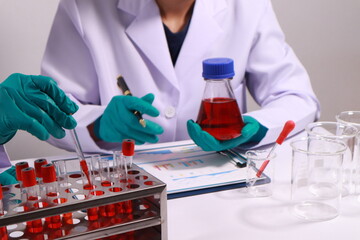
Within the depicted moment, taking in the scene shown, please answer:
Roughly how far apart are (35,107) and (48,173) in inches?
10.4

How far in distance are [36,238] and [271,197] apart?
52 centimetres

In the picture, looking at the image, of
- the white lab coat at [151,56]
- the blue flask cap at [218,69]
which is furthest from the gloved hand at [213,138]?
the white lab coat at [151,56]

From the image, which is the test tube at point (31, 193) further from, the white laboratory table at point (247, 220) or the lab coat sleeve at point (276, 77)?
the lab coat sleeve at point (276, 77)

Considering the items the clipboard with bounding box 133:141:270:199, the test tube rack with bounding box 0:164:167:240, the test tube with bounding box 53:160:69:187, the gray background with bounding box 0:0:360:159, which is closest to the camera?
the test tube rack with bounding box 0:164:167:240

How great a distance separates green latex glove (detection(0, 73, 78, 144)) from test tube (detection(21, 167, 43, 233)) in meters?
0.22

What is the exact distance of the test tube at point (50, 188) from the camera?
707mm

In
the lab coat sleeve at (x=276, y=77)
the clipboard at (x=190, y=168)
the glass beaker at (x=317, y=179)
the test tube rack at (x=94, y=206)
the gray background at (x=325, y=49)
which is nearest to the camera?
the test tube rack at (x=94, y=206)

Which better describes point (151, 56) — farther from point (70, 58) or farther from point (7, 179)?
point (7, 179)

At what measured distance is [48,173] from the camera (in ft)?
2.32

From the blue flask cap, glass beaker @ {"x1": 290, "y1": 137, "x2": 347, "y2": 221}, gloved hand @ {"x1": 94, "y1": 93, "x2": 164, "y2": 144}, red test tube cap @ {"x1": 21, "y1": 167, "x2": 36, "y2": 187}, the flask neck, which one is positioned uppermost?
the blue flask cap

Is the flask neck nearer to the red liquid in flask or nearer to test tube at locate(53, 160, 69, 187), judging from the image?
the red liquid in flask

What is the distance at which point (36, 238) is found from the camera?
688mm

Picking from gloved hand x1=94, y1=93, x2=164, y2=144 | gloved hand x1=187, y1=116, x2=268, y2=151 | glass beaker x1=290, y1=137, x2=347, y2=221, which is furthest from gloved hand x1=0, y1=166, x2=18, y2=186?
glass beaker x1=290, y1=137, x2=347, y2=221

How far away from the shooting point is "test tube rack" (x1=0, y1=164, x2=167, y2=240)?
67 centimetres
